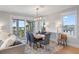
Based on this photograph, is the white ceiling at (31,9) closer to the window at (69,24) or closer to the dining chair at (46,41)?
the window at (69,24)

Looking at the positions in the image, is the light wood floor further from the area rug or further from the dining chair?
the dining chair

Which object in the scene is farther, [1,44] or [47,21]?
[47,21]

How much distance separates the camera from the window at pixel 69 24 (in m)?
2.41

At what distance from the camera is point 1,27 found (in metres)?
2.39

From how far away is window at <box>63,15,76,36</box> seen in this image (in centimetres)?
241

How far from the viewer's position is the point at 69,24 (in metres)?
2.48

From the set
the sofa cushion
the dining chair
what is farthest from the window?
the sofa cushion

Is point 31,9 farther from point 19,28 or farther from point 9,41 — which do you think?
point 9,41

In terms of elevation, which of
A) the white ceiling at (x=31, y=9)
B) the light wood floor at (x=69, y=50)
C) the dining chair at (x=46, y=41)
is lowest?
the light wood floor at (x=69, y=50)

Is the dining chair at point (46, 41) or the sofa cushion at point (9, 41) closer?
the sofa cushion at point (9, 41)

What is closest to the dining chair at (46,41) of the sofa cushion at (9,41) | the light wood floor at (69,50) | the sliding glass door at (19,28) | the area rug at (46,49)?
the area rug at (46,49)
